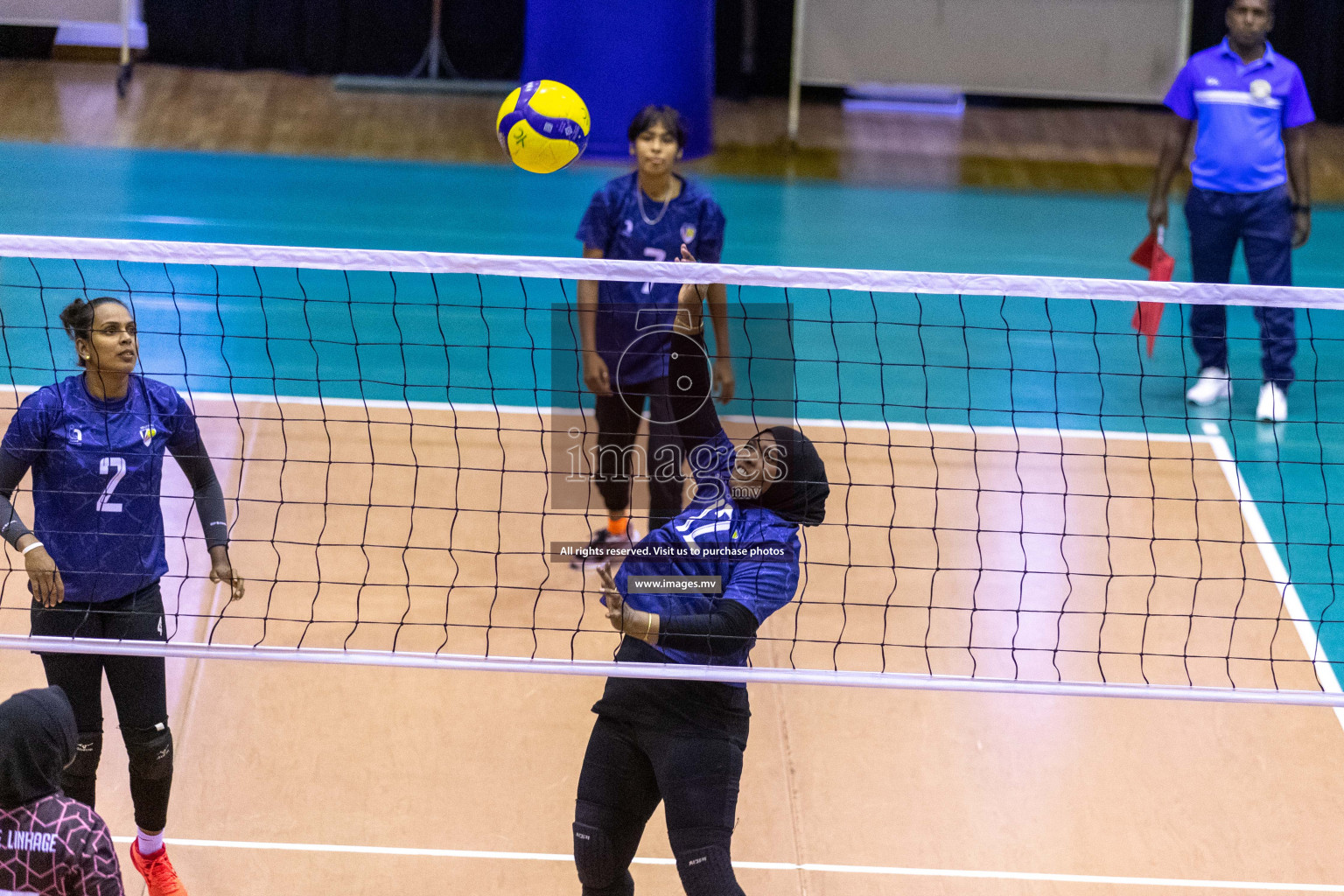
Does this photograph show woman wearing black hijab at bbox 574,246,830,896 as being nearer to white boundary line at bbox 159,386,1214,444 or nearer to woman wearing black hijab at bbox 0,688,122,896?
woman wearing black hijab at bbox 0,688,122,896

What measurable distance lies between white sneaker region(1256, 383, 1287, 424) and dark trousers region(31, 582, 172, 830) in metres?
5.68

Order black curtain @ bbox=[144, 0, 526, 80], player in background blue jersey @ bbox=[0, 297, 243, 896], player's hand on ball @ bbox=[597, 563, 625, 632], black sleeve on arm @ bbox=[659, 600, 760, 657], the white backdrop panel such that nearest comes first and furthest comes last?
player's hand on ball @ bbox=[597, 563, 625, 632] → black sleeve on arm @ bbox=[659, 600, 760, 657] → player in background blue jersey @ bbox=[0, 297, 243, 896] → the white backdrop panel → black curtain @ bbox=[144, 0, 526, 80]

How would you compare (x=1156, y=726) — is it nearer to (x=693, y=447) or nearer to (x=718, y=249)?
(x=693, y=447)

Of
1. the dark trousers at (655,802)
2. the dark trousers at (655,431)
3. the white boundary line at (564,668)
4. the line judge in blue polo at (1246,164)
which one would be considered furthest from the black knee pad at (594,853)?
the line judge in blue polo at (1246,164)

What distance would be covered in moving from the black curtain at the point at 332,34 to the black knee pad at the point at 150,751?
963 cm

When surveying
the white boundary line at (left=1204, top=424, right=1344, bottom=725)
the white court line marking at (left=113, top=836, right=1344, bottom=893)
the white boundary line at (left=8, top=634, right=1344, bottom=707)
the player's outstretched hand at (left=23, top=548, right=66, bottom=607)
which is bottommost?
the white court line marking at (left=113, top=836, right=1344, bottom=893)

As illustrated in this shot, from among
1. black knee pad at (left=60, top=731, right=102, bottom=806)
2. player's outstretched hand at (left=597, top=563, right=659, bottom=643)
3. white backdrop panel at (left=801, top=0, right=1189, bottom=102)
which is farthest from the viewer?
white backdrop panel at (left=801, top=0, right=1189, bottom=102)

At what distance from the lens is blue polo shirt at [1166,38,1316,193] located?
7.07 m

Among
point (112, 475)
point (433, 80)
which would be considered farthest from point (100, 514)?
point (433, 80)

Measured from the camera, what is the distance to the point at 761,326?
802 centimetres

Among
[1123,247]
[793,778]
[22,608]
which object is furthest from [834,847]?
[1123,247]

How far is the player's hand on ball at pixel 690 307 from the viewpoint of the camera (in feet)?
16.3

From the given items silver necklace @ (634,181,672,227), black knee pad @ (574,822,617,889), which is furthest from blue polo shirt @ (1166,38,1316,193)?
black knee pad @ (574,822,617,889)

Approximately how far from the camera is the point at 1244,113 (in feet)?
23.4
